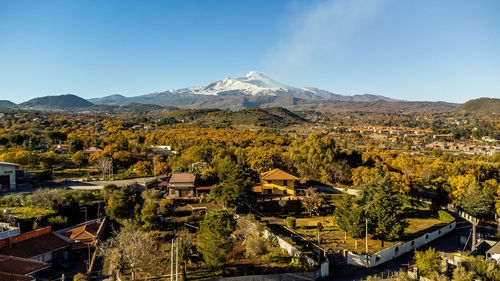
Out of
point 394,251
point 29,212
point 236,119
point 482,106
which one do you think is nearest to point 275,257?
point 394,251

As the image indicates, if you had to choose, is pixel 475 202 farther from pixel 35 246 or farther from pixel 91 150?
pixel 91 150

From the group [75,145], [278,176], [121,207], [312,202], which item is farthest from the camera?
[75,145]

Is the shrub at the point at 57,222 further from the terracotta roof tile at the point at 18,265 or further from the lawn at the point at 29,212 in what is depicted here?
the terracotta roof tile at the point at 18,265

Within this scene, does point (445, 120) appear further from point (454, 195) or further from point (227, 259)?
point (227, 259)

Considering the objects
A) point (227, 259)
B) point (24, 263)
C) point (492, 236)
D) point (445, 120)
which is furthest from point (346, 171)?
point (445, 120)

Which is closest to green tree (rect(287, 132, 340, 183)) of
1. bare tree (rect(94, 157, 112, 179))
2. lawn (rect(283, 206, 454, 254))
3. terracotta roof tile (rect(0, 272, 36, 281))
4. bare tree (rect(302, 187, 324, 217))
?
bare tree (rect(302, 187, 324, 217))

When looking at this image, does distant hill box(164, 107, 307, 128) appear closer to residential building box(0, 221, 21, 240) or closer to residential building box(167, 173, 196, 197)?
residential building box(167, 173, 196, 197)
